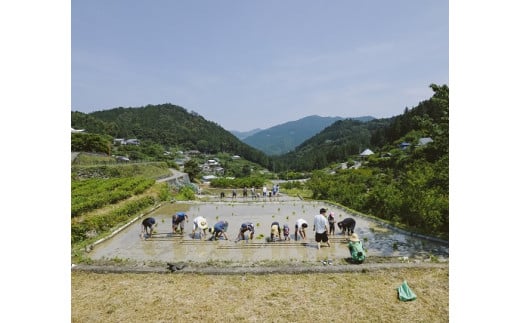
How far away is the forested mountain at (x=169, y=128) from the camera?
98.7 metres

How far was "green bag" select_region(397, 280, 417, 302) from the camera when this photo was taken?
18.5 ft

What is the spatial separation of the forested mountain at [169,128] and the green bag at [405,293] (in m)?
89.3

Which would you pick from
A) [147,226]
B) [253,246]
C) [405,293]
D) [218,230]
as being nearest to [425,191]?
[405,293]

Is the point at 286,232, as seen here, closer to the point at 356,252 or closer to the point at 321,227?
the point at 321,227

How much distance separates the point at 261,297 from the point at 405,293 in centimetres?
311

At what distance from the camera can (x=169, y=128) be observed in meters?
116

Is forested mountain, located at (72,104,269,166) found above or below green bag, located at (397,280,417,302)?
above

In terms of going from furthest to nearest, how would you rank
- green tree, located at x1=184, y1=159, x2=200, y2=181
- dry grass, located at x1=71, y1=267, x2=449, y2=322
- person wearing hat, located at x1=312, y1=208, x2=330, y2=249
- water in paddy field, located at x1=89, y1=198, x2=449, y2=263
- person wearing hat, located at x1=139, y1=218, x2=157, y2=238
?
1. green tree, located at x1=184, y1=159, x2=200, y2=181
2. person wearing hat, located at x1=139, y1=218, x2=157, y2=238
3. person wearing hat, located at x1=312, y1=208, x2=330, y2=249
4. water in paddy field, located at x1=89, y1=198, x2=449, y2=263
5. dry grass, located at x1=71, y1=267, x2=449, y2=322

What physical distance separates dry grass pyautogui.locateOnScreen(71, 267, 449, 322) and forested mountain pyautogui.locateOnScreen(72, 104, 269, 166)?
280 feet

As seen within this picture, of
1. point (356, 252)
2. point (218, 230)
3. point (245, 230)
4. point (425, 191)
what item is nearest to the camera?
point (356, 252)

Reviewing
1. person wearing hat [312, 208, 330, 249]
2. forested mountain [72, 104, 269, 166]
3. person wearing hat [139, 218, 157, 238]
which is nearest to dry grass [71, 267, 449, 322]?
person wearing hat [312, 208, 330, 249]

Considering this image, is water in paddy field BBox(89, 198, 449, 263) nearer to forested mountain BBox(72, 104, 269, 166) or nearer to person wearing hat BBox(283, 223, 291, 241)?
person wearing hat BBox(283, 223, 291, 241)

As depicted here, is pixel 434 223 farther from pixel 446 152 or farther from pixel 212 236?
pixel 212 236
